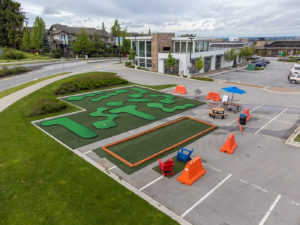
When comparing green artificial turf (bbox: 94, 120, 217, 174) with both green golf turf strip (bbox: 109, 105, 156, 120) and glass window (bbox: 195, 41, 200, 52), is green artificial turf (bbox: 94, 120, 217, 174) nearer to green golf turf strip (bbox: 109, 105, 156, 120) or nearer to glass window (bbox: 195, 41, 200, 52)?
green golf turf strip (bbox: 109, 105, 156, 120)

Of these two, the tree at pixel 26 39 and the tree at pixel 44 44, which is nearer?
the tree at pixel 44 44

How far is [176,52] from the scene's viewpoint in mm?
40438

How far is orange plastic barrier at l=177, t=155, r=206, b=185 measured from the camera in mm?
9438

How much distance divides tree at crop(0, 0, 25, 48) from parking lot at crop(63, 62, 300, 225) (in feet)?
233

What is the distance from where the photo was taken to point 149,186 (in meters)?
9.30

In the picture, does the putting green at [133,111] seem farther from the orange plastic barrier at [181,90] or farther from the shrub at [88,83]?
the shrub at [88,83]

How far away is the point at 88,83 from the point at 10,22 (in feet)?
186

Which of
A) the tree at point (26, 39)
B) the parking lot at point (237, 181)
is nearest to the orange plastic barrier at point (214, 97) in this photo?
the parking lot at point (237, 181)

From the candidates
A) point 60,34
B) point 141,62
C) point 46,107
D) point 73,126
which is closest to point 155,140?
point 73,126

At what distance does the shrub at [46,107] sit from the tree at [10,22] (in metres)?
61.8

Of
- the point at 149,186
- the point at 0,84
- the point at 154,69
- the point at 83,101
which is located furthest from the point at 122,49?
the point at 149,186

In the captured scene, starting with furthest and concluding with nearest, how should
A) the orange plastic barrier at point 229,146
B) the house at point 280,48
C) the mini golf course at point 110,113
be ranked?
the house at point 280,48
the mini golf course at point 110,113
the orange plastic barrier at point 229,146

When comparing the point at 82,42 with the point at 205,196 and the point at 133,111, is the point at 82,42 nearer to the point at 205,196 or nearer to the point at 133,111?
the point at 133,111

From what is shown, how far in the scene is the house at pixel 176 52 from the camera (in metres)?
37.3
